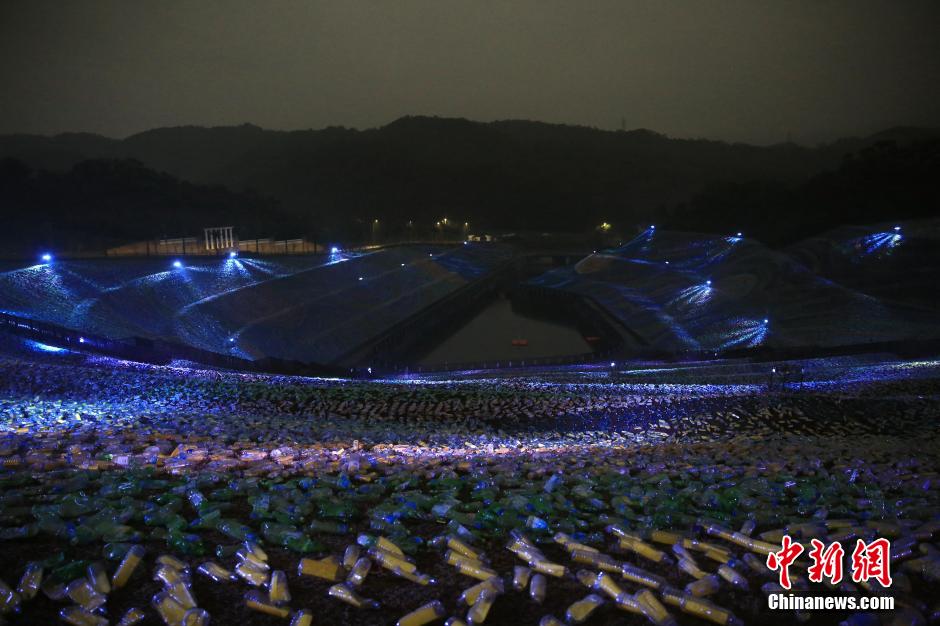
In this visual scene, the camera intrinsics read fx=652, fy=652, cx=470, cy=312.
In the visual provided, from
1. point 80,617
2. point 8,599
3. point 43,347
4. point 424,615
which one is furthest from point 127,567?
point 43,347

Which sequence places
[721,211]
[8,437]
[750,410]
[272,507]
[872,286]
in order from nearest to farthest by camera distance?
[272,507] → [8,437] → [750,410] → [872,286] → [721,211]

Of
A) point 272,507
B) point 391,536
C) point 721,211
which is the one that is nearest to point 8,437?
point 272,507

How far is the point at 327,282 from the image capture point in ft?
143

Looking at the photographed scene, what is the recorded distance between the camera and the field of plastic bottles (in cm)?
318

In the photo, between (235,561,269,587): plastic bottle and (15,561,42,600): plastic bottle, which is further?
(235,561,269,587): plastic bottle

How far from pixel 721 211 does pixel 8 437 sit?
90107mm

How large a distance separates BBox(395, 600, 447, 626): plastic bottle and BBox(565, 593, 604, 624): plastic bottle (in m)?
0.60

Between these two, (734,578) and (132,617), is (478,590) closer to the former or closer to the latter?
(734,578)

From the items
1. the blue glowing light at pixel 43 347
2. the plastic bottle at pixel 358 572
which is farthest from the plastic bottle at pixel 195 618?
Result: the blue glowing light at pixel 43 347

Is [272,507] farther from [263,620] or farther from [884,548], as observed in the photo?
[884,548]

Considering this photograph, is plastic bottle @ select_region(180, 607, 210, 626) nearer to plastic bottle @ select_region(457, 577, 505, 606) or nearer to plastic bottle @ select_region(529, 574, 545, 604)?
plastic bottle @ select_region(457, 577, 505, 606)

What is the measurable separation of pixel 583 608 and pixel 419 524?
4.58ft

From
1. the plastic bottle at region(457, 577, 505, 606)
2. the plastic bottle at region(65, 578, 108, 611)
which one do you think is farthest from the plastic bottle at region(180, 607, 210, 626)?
the plastic bottle at region(457, 577, 505, 606)

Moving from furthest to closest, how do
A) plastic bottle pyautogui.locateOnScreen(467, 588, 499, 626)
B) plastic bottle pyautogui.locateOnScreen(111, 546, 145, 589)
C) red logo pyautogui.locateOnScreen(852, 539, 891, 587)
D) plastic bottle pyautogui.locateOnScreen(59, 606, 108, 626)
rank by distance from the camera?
red logo pyautogui.locateOnScreen(852, 539, 891, 587) → plastic bottle pyautogui.locateOnScreen(111, 546, 145, 589) → plastic bottle pyautogui.locateOnScreen(467, 588, 499, 626) → plastic bottle pyautogui.locateOnScreen(59, 606, 108, 626)
